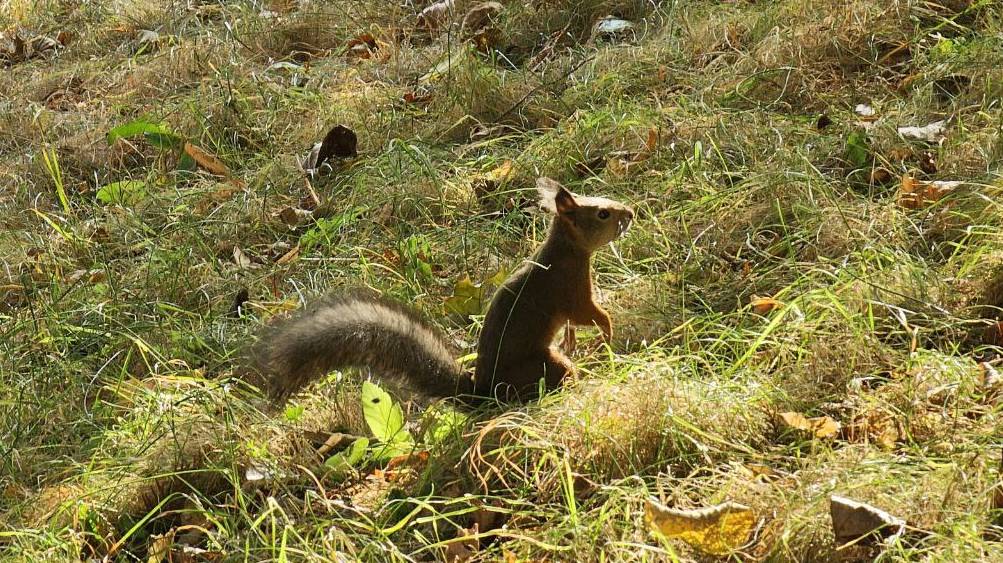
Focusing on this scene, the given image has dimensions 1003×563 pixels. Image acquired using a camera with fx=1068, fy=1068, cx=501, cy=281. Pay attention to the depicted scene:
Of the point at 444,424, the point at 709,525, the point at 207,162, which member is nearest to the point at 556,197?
the point at 444,424

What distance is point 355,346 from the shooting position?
2564mm

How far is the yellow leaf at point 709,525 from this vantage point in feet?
6.70

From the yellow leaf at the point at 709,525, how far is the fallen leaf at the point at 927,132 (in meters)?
1.99

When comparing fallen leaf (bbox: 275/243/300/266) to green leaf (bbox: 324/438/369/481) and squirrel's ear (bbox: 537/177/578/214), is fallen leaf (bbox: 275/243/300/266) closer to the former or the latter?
squirrel's ear (bbox: 537/177/578/214)

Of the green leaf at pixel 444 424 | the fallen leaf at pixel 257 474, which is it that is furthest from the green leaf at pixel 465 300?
the fallen leaf at pixel 257 474

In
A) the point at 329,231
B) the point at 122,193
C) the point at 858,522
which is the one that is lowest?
the point at 122,193

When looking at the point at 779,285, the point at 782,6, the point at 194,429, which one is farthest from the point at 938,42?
the point at 194,429

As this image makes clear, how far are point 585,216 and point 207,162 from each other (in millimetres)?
2199

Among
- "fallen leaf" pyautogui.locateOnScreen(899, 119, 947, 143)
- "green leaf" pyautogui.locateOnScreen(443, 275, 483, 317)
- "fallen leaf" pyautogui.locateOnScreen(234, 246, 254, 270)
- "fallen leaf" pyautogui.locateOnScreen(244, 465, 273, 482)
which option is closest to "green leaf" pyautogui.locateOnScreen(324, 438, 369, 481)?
"fallen leaf" pyautogui.locateOnScreen(244, 465, 273, 482)

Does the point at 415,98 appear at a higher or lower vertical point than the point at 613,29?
lower

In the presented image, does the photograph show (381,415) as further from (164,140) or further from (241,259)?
(164,140)

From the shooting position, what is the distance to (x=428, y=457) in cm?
260

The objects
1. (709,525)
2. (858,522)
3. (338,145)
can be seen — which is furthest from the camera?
(338,145)

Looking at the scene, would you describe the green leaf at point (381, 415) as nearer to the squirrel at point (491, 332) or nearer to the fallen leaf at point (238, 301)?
the squirrel at point (491, 332)
